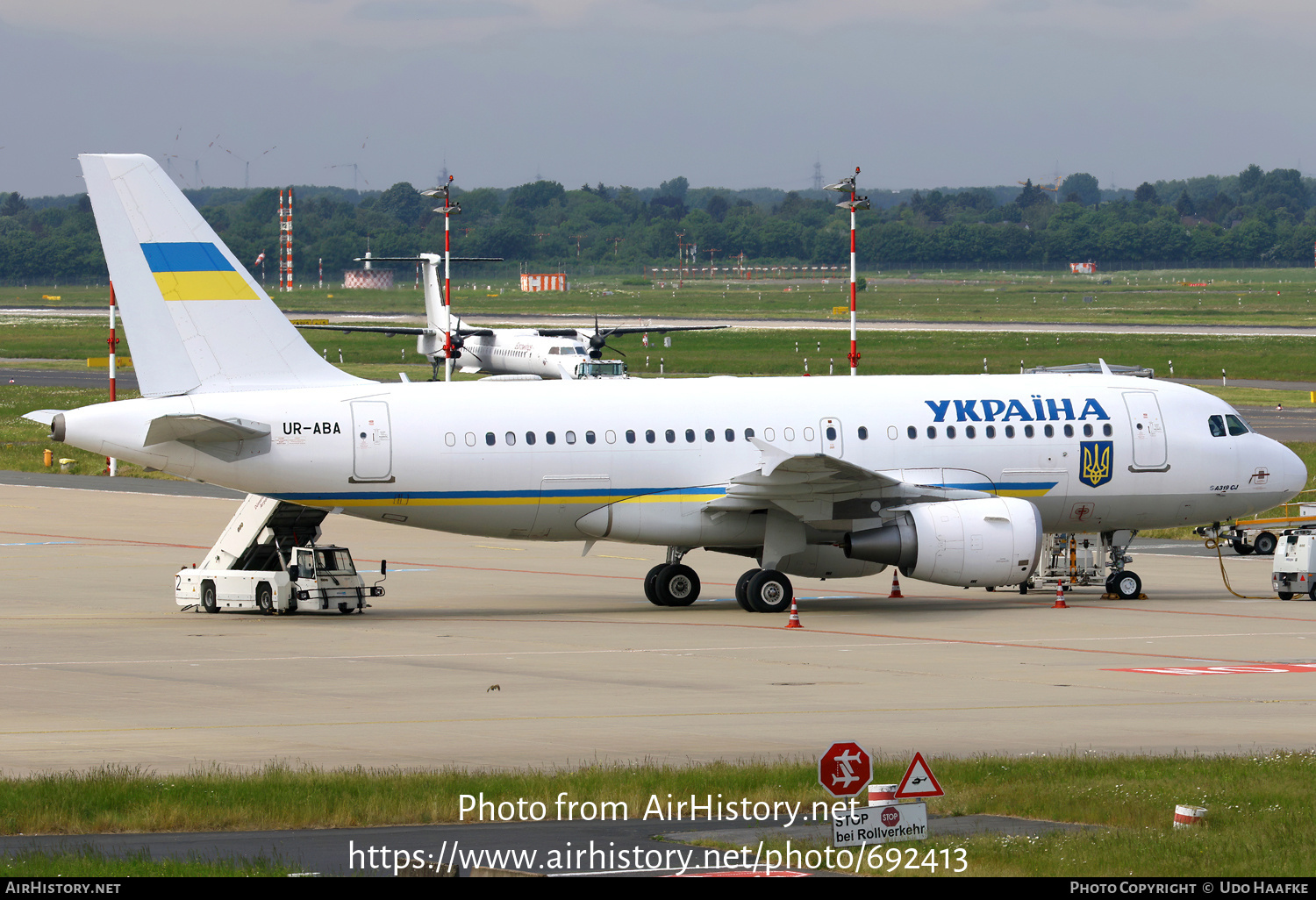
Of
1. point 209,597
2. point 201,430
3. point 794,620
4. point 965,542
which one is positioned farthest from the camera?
point 209,597

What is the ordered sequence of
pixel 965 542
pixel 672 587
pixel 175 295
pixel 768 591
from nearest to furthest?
pixel 965 542 → pixel 175 295 → pixel 768 591 → pixel 672 587

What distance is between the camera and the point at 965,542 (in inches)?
1235

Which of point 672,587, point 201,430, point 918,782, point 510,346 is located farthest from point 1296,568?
point 510,346

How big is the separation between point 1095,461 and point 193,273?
17.7m

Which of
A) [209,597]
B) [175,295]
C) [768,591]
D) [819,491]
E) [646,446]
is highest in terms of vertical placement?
[175,295]

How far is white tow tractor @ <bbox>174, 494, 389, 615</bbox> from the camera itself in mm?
32688

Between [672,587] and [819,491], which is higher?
[819,491]

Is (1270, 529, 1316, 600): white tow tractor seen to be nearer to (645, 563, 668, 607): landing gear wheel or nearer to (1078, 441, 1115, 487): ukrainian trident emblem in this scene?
(1078, 441, 1115, 487): ukrainian trident emblem

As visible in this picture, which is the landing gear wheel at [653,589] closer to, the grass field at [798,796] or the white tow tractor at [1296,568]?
the white tow tractor at [1296,568]

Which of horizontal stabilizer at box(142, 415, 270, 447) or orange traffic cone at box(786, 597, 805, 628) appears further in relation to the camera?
orange traffic cone at box(786, 597, 805, 628)

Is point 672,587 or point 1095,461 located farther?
point 1095,461

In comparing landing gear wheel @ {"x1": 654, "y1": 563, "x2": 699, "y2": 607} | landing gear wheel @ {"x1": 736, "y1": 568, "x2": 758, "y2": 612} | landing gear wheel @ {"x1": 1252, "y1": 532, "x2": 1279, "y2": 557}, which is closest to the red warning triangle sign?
landing gear wheel @ {"x1": 736, "y1": 568, "x2": 758, "y2": 612}

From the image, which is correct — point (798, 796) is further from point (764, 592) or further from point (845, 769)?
point (764, 592)

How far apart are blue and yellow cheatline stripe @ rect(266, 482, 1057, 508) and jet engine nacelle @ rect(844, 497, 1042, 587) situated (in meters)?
2.04
